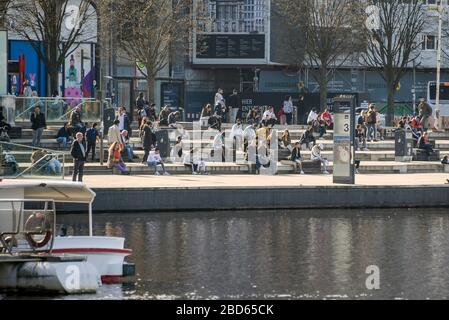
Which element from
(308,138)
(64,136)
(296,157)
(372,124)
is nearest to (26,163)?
(64,136)

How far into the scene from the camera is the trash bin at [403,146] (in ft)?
163

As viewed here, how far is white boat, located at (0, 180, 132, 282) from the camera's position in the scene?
25.7m

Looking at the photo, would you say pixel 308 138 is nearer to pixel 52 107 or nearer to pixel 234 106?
pixel 52 107

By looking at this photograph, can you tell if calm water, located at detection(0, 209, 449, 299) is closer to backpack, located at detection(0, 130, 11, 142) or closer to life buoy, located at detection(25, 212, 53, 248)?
life buoy, located at detection(25, 212, 53, 248)

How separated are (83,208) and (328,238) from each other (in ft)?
26.8

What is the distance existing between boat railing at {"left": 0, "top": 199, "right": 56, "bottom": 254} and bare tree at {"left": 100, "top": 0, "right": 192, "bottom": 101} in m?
37.7

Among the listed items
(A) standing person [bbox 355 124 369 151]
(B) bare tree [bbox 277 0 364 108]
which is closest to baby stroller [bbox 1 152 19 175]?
(A) standing person [bbox 355 124 369 151]

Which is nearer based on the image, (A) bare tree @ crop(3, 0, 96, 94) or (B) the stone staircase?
(B) the stone staircase

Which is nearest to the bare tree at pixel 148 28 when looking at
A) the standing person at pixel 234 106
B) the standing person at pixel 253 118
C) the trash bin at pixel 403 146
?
the standing person at pixel 234 106

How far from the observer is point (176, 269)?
28734mm

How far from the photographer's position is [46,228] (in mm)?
25688

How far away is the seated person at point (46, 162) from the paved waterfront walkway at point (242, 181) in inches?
84.3

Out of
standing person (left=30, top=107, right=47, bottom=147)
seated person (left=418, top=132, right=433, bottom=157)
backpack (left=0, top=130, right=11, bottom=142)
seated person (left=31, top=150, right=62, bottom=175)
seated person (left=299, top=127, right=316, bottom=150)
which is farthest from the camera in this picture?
seated person (left=418, top=132, right=433, bottom=157)
